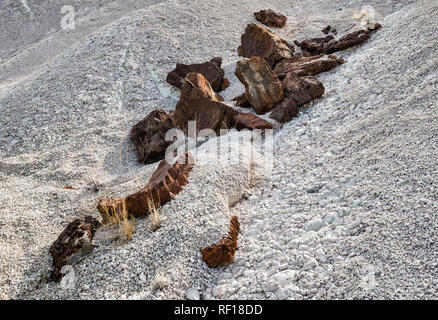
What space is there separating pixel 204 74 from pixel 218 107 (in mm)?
2073

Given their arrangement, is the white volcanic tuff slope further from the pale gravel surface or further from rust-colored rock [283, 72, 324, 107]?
rust-colored rock [283, 72, 324, 107]

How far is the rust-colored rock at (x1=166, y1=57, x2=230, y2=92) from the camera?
8305 mm

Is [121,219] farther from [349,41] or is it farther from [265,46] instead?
[349,41]

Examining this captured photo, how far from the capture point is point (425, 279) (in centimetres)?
271

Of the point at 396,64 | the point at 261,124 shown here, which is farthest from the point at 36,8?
the point at 396,64

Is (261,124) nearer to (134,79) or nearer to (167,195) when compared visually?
(167,195)

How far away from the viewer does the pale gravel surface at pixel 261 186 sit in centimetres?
319

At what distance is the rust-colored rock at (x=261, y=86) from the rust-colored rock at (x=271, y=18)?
18.1 feet

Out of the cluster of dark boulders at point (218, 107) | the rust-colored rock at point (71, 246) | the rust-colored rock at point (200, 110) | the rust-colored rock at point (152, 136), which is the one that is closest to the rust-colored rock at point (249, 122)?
the cluster of dark boulders at point (218, 107)

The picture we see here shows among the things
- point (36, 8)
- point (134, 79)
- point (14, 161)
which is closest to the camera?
point (14, 161)

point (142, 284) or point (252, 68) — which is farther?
point (252, 68)

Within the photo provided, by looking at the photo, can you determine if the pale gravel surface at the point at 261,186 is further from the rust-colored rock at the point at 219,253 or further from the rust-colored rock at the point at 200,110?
the rust-colored rock at the point at 200,110

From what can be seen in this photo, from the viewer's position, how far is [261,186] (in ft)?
16.1
